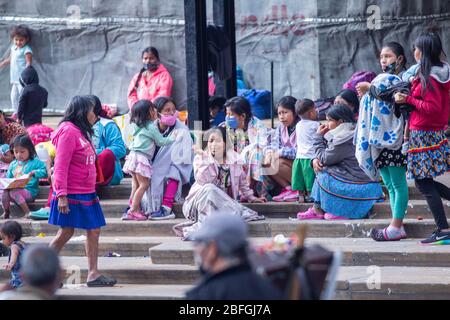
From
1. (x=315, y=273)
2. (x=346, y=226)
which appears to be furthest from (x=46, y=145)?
(x=315, y=273)

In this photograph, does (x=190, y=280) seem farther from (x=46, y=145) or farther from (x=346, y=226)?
(x=46, y=145)

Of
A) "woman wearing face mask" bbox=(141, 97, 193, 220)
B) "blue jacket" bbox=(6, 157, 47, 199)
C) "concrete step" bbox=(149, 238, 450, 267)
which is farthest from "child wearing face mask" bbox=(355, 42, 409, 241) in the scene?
"blue jacket" bbox=(6, 157, 47, 199)

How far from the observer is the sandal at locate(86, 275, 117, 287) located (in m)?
9.64

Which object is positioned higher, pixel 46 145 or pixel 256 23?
pixel 256 23

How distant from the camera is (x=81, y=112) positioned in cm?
946

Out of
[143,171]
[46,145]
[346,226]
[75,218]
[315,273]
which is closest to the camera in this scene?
[315,273]

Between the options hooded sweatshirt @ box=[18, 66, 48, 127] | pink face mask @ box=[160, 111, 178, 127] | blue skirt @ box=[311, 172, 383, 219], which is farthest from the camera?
hooded sweatshirt @ box=[18, 66, 48, 127]

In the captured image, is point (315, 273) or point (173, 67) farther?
point (173, 67)

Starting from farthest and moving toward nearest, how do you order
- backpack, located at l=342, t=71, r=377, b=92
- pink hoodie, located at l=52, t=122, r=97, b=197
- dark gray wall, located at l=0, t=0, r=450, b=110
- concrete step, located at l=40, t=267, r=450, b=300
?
dark gray wall, located at l=0, t=0, r=450, b=110 < backpack, located at l=342, t=71, r=377, b=92 < pink hoodie, located at l=52, t=122, r=97, b=197 < concrete step, located at l=40, t=267, r=450, b=300

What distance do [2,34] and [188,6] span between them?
17.1ft

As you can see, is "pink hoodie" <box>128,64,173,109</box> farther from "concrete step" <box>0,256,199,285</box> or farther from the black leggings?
the black leggings

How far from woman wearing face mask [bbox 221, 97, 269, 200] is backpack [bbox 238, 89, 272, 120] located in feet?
10.00

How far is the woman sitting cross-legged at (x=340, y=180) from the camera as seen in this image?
10562 mm

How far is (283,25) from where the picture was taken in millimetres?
15078
